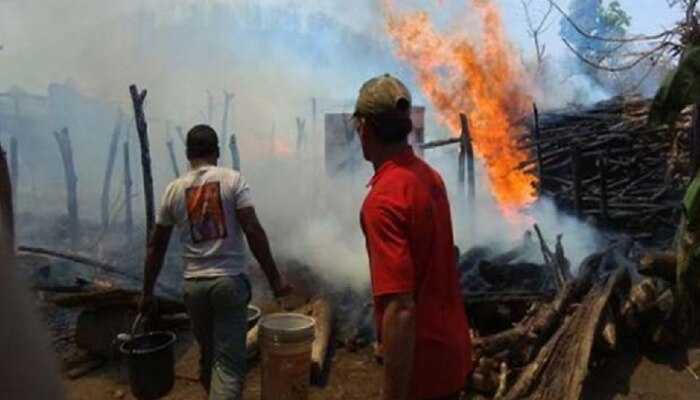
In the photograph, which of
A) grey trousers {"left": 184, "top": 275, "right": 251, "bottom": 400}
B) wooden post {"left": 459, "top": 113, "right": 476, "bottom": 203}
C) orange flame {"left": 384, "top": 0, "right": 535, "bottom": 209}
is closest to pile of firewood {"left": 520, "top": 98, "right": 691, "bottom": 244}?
wooden post {"left": 459, "top": 113, "right": 476, "bottom": 203}

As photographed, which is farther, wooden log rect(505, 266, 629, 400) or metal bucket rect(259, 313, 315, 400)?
metal bucket rect(259, 313, 315, 400)

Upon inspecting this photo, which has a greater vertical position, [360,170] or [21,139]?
[21,139]

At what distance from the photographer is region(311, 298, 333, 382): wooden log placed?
19.9 ft

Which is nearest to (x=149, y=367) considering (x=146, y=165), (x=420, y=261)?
(x=146, y=165)

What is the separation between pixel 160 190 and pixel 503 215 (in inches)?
356

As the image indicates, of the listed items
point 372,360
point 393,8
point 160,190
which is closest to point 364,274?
point 372,360

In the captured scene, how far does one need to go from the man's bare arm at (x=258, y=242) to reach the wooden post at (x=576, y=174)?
27.7 ft

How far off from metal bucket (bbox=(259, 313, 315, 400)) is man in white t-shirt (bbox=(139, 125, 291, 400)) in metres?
0.43

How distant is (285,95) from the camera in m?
22.7

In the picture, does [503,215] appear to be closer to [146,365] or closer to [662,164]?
[662,164]

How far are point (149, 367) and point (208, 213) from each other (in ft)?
5.12

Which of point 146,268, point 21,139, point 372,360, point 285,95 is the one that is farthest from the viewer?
point 285,95

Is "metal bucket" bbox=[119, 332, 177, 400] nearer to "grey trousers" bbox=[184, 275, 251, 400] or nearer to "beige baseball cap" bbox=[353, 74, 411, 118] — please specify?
"grey trousers" bbox=[184, 275, 251, 400]

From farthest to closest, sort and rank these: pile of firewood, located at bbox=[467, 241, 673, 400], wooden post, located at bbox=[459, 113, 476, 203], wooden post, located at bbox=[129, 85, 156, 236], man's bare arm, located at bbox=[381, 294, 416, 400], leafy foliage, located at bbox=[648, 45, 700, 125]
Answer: wooden post, located at bbox=[459, 113, 476, 203] < wooden post, located at bbox=[129, 85, 156, 236] < pile of firewood, located at bbox=[467, 241, 673, 400] < leafy foliage, located at bbox=[648, 45, 700, 125] < man's bare arm, located at bbox=[381, 294, 416, 400]
